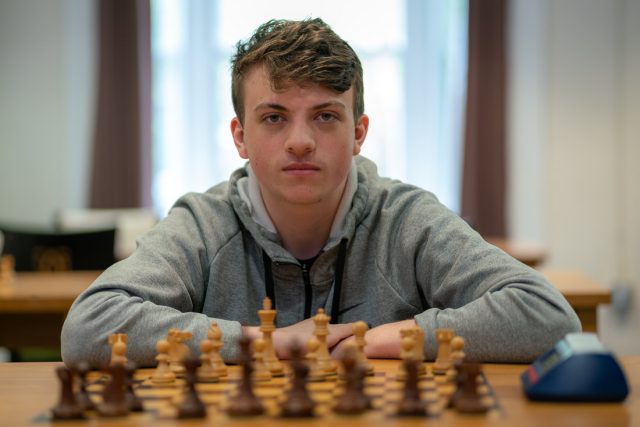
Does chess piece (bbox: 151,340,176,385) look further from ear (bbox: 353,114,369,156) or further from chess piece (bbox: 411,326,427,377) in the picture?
ear (bbox: 353,114,369,156)

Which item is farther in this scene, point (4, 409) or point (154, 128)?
point (154, 128)

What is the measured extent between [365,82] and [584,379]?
22.3 ft

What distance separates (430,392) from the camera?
1465mm

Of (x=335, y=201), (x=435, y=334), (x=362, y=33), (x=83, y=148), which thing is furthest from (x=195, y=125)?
(x=435, y=334)

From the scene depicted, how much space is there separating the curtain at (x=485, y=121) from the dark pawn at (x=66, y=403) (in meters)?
6.62

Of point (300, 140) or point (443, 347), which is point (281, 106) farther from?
point (443, 347)

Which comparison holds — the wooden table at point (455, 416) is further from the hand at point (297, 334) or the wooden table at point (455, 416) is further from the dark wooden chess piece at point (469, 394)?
the hand at point (297, 334)

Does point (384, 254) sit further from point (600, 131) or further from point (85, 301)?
point (600, 131)

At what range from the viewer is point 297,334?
1.94 m

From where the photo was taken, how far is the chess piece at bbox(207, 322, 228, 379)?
165cm

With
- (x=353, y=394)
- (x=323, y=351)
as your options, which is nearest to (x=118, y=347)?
(x=323, y=351)

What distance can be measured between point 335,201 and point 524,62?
5777 millimetres

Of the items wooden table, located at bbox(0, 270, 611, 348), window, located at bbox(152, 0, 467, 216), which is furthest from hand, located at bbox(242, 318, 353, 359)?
window, located at bbox(152, 0, 467, 216)

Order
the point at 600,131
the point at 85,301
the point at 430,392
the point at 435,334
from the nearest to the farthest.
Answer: the point at 430,392, the point at 435,334, the point at 85,301, the point at 600,131
